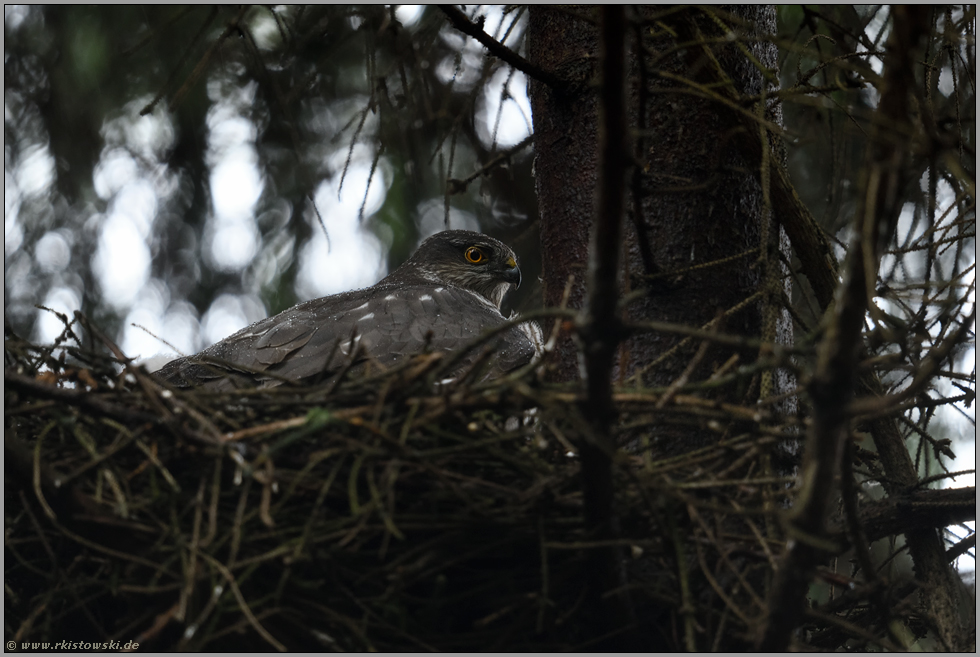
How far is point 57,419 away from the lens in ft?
8.00

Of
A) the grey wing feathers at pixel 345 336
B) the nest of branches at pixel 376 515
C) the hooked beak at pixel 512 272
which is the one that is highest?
the hooked beak at pixel 512 272

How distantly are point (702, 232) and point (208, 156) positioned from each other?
13.2ft

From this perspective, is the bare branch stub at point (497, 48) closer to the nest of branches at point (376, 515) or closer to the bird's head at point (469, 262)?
the nest of branches at point (376, 515)

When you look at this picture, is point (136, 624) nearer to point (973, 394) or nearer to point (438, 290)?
point (438, 290)

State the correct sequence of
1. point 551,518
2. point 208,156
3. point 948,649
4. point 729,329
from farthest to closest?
point 208,156
point 729,329
point 948,649
point 551,518

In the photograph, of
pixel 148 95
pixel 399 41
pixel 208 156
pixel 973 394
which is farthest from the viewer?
pixel 208 156

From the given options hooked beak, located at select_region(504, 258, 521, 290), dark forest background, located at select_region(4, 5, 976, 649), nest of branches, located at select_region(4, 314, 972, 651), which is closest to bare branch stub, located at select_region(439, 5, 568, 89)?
dark forest background, located at select_region(4, 5, 976, 649)

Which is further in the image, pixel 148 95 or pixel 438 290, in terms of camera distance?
pixel 148 95

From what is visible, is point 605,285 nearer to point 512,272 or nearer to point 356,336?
point 356,336

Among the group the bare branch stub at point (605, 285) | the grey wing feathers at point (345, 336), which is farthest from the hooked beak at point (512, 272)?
the bare branch stub at point (605, 285)

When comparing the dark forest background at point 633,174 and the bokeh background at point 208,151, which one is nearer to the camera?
the dark forest background at point 633,174

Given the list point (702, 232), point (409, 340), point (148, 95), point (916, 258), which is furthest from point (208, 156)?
point (916, 258)

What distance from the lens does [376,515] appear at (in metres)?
2.30

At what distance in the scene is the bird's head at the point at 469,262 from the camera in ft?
17.7
